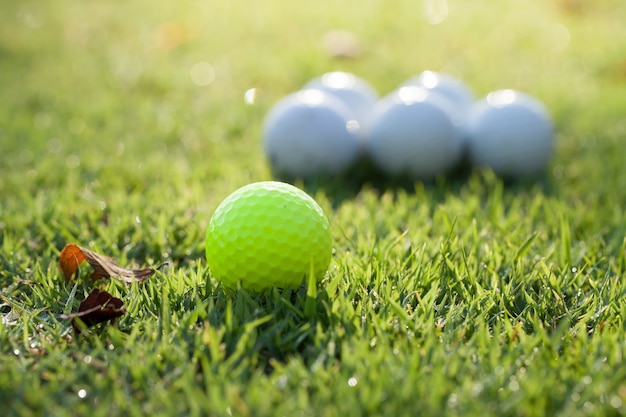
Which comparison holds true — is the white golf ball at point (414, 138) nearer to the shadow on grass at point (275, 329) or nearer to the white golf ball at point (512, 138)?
the white golf ball at point (512, 138)

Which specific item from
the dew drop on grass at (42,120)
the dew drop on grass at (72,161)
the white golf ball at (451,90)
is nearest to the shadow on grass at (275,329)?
the dew drop on grass at (72,161)

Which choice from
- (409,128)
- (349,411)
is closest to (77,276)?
(349,411)

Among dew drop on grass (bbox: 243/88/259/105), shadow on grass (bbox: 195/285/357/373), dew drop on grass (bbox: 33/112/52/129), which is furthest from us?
dew drop on grass (bbox: 243/88/259/105)

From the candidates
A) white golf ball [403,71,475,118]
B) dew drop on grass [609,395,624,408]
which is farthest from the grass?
white golf ball [403,71,475,118]

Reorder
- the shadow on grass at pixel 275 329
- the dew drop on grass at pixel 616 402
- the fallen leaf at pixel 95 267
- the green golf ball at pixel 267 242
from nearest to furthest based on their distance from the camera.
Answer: the dew drop on grass at pixel 616 402, the shadow on grass at pixel 275 329, the green golf ball at pixel 267 242, the fallen leaf at pixel 95 267

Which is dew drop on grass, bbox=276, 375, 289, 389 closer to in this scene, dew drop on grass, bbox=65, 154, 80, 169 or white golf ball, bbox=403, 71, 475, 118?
dew drop on grass, bbox=65, 154, 80, 169

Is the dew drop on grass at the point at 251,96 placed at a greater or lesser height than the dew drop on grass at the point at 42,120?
lesser

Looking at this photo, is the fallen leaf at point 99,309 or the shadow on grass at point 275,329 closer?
the shadow on grass at point 275,329

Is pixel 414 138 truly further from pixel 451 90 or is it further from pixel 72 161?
pixel 72 161
